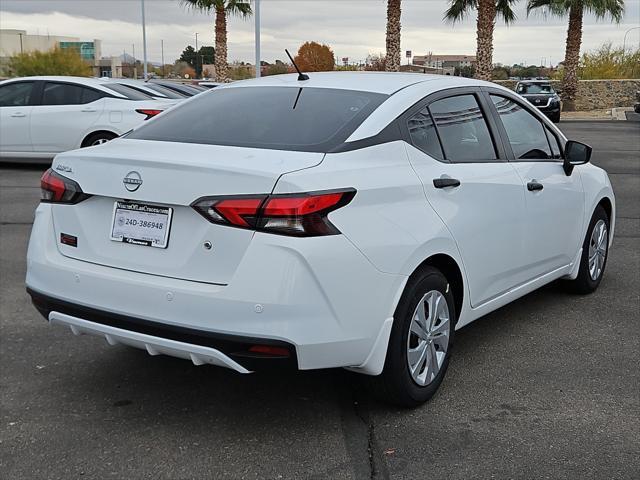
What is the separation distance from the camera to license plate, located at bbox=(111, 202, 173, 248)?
3.42 meters

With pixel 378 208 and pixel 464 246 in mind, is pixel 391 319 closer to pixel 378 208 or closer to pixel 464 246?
pixel 378 208

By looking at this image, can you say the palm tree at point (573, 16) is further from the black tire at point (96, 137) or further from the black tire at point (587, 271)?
the black tire at point (587, 271)

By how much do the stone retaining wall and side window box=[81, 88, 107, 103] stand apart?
97.8ft

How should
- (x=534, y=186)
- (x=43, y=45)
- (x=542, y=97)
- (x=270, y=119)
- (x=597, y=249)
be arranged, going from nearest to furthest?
(x=270, y=119), (x=534, y=186), (x=597, y=249), (x=542, y=97), (x=43, y=45)

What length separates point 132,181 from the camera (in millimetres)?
3484

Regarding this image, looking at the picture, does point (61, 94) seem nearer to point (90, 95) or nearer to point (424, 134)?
point (90, 95)

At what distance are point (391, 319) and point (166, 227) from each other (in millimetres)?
1067

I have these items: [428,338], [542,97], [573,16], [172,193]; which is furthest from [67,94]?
[573,16]

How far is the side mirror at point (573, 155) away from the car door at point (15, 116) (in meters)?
10.1

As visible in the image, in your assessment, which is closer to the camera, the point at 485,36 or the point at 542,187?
the point at 542,187

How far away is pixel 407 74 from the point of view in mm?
4730

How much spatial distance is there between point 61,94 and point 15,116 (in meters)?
0.82

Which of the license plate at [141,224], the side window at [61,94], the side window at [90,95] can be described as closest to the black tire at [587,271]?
the license plate at [141,224]

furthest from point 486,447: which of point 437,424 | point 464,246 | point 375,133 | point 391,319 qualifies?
point 375,133
